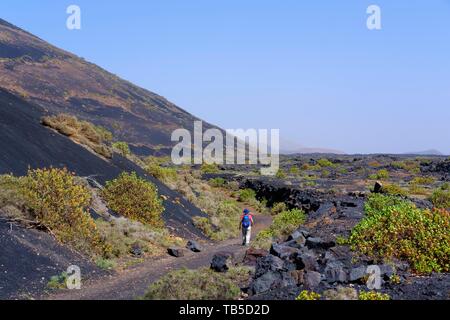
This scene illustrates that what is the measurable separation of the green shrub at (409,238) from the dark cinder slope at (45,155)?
9.43m

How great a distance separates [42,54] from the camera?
328 ft

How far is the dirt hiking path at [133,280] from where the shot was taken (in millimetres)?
9586

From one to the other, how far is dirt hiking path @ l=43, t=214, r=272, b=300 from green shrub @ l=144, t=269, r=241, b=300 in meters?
1.25

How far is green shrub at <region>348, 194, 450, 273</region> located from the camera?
10.2 metres

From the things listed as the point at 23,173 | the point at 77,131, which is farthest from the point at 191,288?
the point at 77,131

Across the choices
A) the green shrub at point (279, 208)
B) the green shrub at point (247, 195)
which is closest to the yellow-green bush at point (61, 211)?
the green shrub at point (279, 208)

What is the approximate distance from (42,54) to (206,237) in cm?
9179

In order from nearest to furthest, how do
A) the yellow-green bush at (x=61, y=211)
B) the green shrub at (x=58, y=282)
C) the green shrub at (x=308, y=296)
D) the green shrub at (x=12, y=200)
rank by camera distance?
the green shrub at (x=308, y=296)
the green shrub at (x=58, y=282)
the green shrub at (x=12, y=200)
the yellow-green bush at (x=61, y=211)

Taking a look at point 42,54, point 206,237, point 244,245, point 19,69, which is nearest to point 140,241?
point 244,245

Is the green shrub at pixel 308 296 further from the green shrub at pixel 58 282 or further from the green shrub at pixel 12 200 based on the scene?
the green shrub at pixel 12 200

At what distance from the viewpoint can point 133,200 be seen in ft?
60.1

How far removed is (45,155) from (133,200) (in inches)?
167

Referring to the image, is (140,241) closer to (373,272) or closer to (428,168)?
(373,272)
